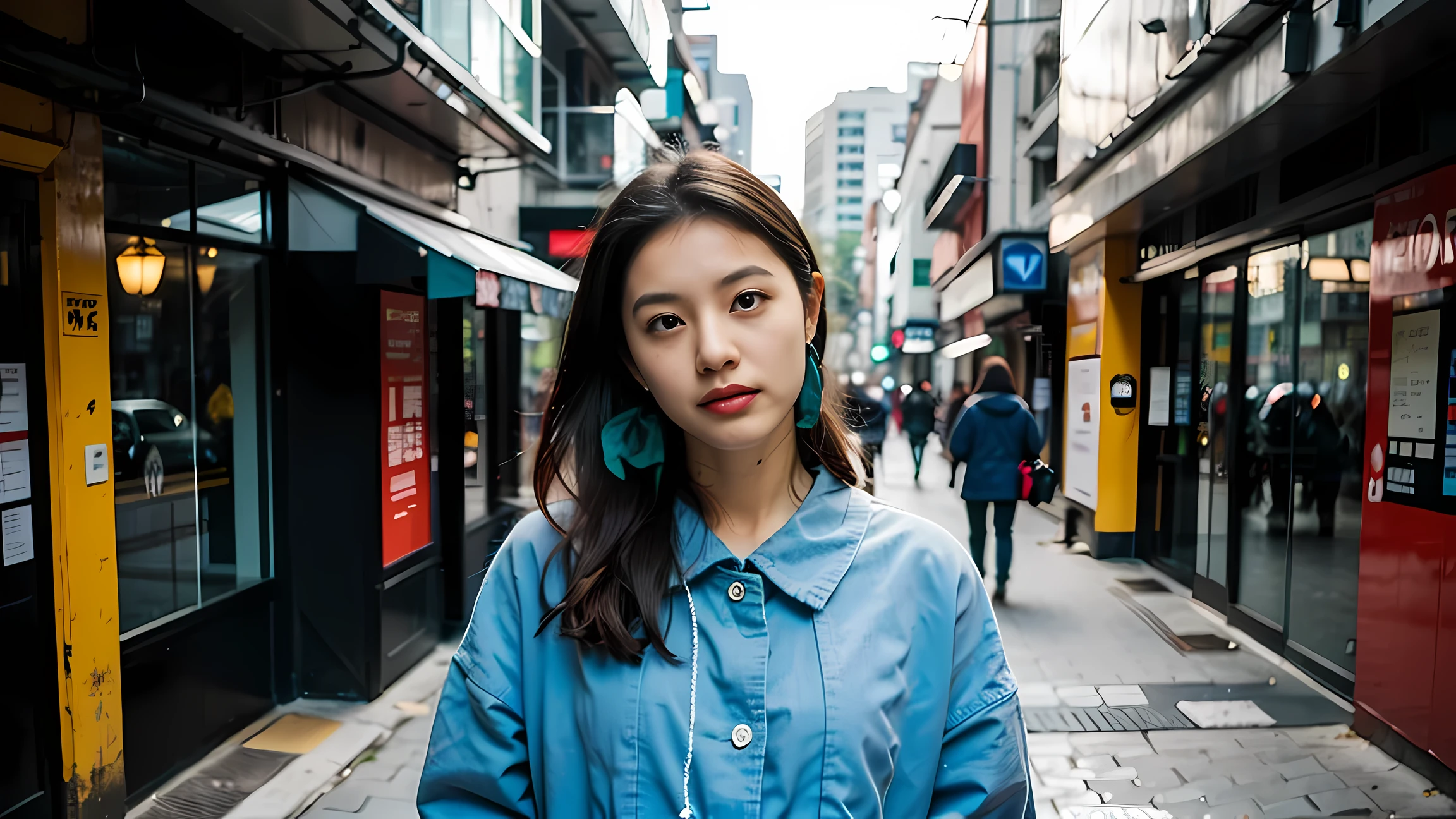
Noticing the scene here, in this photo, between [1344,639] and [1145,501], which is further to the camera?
[1145,501]

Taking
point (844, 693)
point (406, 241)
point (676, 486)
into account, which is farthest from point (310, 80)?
point (844, 693)

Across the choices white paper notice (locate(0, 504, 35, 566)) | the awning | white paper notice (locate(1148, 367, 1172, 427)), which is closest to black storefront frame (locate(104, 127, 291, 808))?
the awning

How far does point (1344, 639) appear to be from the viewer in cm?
564

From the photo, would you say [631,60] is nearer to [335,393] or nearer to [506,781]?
[335,393]

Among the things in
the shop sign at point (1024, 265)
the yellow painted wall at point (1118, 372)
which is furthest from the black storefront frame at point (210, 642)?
the shop sign at point (1024, 265)

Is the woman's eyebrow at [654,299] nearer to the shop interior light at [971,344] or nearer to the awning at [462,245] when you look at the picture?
the awning at [462,245]

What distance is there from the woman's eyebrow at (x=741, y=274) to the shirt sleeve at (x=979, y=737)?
1.84 feet

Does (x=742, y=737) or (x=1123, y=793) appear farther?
(x=1123, y=793)

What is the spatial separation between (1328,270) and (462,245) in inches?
235

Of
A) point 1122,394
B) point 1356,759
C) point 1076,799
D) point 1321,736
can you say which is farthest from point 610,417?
point 1122,394

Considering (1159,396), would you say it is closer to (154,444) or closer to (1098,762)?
(1098,762)

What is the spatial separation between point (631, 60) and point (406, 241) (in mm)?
13105

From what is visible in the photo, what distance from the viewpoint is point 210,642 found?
4.97 meters

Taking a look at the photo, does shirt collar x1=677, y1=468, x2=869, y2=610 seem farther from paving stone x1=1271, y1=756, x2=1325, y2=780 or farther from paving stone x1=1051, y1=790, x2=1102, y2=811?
paving stone x1=1271, y1=756, x2=1325, y2=780
